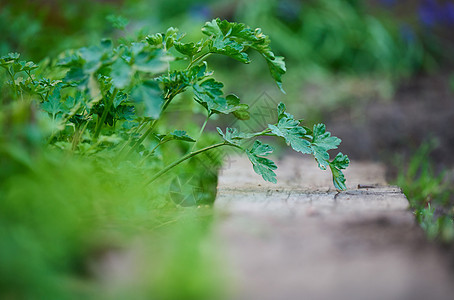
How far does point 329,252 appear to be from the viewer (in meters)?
1.05

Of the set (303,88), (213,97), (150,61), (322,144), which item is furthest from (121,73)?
(303,88)

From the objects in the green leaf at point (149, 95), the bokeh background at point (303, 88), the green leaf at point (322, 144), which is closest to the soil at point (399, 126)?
the bokeh background at point (303, 88)

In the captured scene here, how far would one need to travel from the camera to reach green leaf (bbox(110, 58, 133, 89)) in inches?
45.8

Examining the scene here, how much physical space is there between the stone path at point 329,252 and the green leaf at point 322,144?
5.9 inches

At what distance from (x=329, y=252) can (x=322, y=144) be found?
23.7 inches

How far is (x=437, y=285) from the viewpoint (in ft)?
3.05

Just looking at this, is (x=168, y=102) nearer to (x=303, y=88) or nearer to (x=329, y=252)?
(x=329, y=252)

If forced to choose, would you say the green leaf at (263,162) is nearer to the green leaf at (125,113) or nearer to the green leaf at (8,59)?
the green leaf at (125,113)

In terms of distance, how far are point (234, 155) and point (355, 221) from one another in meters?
1.54

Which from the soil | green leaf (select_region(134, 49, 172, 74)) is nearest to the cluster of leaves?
green leaf (select_region(134, 49, 172, 74))

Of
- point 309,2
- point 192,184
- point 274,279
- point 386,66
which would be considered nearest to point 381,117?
point 386,66

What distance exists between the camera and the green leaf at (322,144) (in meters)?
1.57

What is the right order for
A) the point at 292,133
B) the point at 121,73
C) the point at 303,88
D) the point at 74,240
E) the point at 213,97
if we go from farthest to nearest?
the point at 303,88, the point at 292,133, the point at 213,97, the point at 121,73, the point at 74,240

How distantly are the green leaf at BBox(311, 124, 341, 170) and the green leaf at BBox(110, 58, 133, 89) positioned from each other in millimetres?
691
